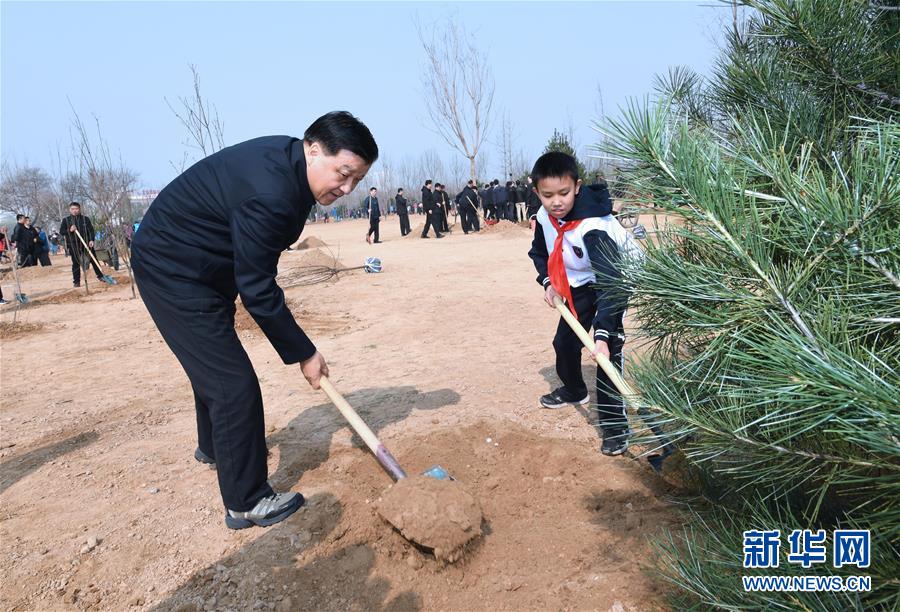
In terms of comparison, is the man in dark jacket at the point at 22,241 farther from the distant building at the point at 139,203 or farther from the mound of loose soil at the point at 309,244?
the mound of loose soil at the point at 309,244

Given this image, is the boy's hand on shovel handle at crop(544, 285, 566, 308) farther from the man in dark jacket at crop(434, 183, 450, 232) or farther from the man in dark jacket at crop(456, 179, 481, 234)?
the man in dark jacket at crop(456, 179, 481, 234)

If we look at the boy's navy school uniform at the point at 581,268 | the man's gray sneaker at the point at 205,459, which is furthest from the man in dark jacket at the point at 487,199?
the man's gray sneaker at the point at 205,459

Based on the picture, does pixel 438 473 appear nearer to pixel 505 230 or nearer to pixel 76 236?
pixel 76 236

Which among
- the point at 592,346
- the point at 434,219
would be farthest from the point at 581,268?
the point at 434,219

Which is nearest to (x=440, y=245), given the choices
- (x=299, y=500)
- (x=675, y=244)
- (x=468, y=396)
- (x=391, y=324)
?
(x=391, y=324)

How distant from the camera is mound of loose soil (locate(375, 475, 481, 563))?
2346 mm

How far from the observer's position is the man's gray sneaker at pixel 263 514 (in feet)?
8.75

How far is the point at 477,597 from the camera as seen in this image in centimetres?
223

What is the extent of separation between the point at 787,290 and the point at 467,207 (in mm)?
18425

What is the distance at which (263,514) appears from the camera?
2.67m

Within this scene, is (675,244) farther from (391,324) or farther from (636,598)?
(391,324)

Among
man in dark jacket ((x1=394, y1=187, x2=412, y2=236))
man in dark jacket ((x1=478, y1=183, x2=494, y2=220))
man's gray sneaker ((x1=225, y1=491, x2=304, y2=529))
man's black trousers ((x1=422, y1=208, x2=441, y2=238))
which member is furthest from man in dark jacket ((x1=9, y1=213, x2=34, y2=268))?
man's gray sneaker ((x1=225, y1=491, x2=304, y2=529))

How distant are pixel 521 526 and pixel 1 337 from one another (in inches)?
298

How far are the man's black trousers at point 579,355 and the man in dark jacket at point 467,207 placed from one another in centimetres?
1570
